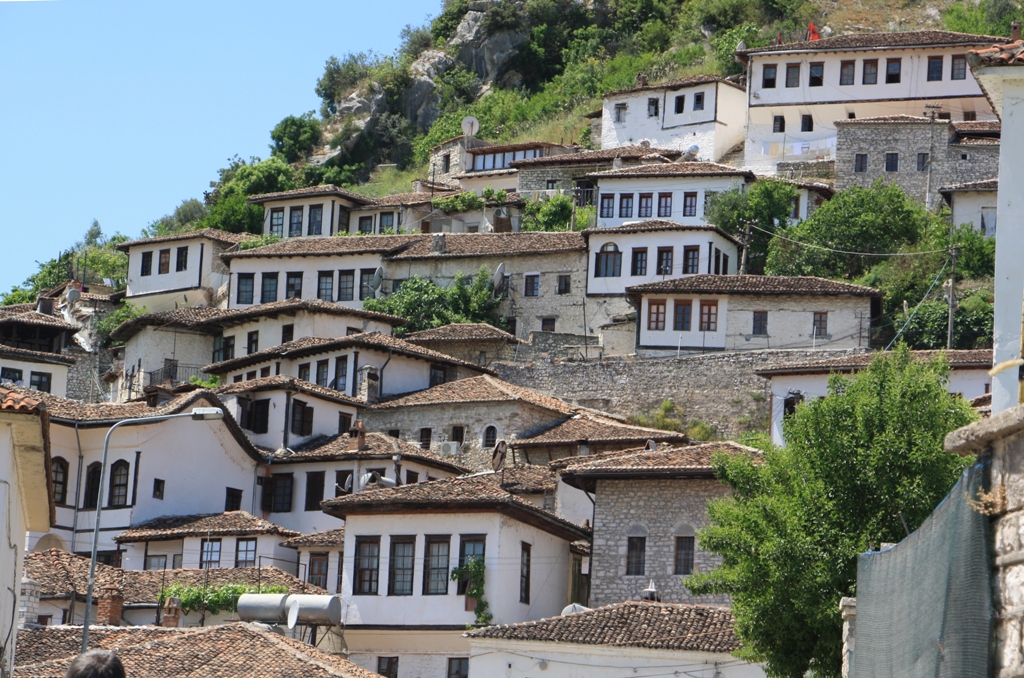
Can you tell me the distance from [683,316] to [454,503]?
2132 centimetres

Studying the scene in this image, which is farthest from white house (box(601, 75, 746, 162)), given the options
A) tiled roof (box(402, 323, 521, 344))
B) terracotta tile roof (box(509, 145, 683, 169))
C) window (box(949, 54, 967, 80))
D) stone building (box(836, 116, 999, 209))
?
tiled roof (box(402, 323, 521, 344))

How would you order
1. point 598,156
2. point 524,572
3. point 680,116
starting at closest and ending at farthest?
point 524,572 → point 598,156 → point 680,116

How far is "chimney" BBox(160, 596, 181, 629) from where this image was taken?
36.2 meters

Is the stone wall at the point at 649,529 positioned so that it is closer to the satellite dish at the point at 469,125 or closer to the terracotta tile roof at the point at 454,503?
the terracotta tile roof at the point at 454,503

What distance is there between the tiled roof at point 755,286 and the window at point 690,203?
35.0ft

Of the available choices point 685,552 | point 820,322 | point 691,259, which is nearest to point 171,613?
point 685,552

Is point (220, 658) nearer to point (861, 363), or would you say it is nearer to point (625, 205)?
point (861, 363)

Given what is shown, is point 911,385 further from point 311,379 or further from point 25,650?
point 311,379

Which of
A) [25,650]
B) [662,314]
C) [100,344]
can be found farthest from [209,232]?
[25,650]

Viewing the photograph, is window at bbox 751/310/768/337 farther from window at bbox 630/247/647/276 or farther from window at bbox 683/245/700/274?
window at bbox 630/247/647/276

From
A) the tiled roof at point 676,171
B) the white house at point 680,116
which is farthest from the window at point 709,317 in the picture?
the white house at point 680,116

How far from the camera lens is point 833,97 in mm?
73875

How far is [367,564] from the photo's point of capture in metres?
37.6

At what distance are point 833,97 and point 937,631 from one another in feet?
217
